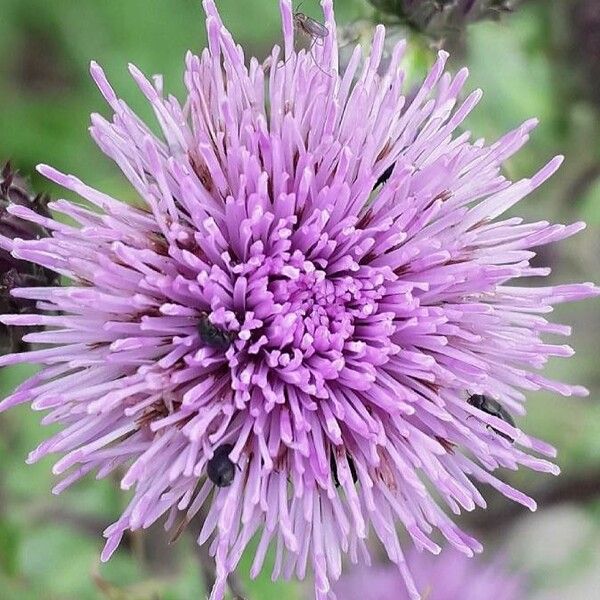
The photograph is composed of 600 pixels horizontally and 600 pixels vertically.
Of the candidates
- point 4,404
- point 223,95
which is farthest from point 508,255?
point 4,404

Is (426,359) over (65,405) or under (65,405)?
over

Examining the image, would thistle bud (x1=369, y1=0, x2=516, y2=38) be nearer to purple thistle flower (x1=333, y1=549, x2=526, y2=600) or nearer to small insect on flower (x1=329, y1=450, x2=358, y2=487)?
small insect on flower (x1=329, y1=450, x2=358, y2=487)

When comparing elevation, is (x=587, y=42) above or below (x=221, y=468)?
above

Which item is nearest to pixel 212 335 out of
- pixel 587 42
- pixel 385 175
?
pixel 385 175

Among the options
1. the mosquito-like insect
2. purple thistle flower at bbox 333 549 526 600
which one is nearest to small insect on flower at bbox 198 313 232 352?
the mosquito-like insect

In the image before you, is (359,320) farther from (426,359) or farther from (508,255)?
(508,255)

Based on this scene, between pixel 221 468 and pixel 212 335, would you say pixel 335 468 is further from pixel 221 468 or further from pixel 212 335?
pixel 212 335
